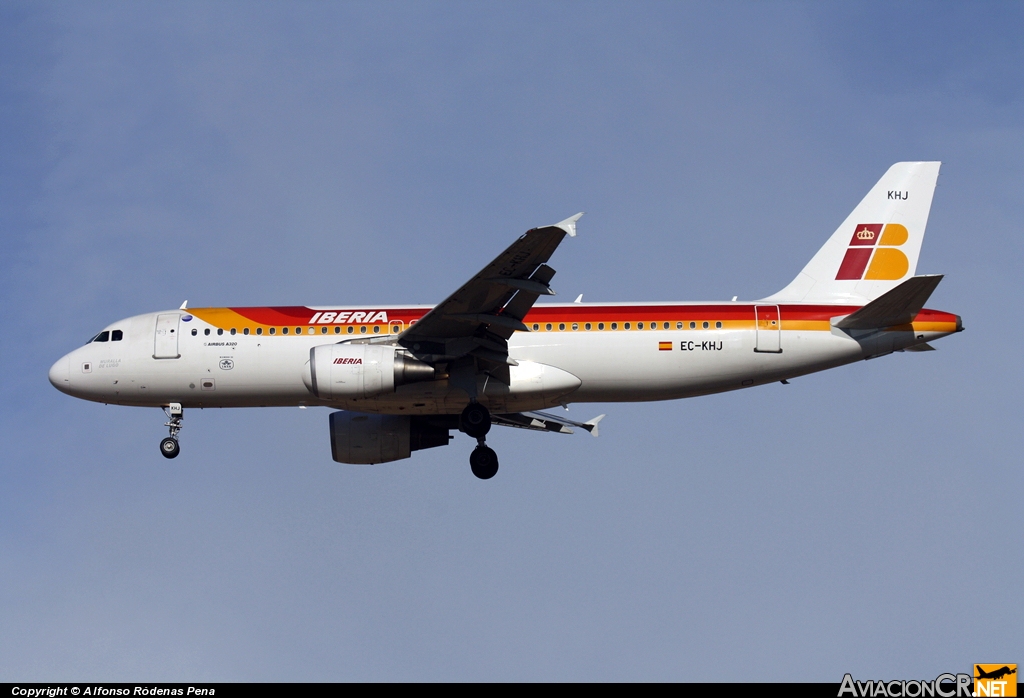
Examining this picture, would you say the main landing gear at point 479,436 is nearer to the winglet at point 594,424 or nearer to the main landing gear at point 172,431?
the winglet at point 594,424

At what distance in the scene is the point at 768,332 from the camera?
95.7ft

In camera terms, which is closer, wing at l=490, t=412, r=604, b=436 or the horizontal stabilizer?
the horizontal stabilizer

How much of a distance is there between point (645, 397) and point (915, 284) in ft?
22.4

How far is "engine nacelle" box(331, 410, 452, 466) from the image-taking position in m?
32.0

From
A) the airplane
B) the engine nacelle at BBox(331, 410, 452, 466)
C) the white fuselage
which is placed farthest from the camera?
the engine nacelle at BBox(331, 410, 452, 466)

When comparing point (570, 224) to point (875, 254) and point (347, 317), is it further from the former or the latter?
point (875, 254)

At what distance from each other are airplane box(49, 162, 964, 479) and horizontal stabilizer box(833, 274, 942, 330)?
40 mm

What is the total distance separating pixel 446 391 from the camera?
29.2 metres

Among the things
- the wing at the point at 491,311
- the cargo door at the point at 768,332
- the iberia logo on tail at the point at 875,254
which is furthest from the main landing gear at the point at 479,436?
the iberia logo on tail at the point at 875,254

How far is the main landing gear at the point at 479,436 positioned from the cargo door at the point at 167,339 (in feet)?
24.4

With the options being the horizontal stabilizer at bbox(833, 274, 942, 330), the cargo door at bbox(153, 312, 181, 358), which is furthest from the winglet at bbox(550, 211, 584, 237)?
the cargo door at bbox(153, 312, 181, 358)

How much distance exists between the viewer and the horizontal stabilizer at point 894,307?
2736 cm

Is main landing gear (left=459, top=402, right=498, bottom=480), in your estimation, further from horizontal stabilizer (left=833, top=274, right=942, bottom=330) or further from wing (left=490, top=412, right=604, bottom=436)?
horizontal stabilizer (left=833, top=274, right=942, bottom=330)

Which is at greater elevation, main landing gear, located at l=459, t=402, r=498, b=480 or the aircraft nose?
the aircraft nose
